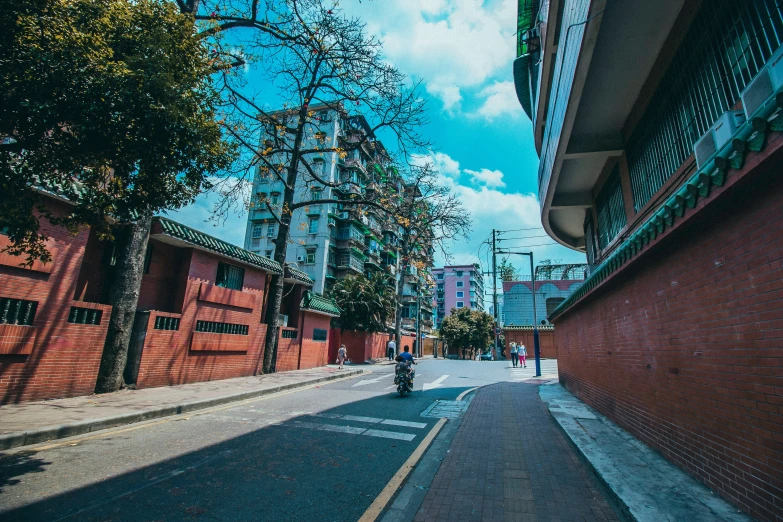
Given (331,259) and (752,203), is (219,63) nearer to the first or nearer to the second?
(752,203)

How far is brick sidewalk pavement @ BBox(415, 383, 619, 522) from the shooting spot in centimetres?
349

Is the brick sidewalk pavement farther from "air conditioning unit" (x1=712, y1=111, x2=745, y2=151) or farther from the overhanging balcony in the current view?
the overhanging balcony

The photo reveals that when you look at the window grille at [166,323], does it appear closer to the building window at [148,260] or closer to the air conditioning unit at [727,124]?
the building window at [148,260]

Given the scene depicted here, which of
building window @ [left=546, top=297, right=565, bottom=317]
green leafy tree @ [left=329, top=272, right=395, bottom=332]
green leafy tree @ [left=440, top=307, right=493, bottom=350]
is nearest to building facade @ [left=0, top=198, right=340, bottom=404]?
green leafy tree @ [left=329, top=272, right=395, bottom=332]

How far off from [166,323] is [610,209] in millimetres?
13012

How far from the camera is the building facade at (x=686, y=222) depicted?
2.83 m

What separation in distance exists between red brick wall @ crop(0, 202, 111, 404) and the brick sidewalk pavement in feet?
26.9

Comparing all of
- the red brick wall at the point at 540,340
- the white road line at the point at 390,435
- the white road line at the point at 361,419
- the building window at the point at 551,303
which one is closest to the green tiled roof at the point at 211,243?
the white road line at the point at 361,419

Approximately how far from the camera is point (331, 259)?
43.9 metres

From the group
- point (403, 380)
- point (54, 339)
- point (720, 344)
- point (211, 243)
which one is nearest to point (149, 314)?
point (54, 339)

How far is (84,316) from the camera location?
844 centimetres

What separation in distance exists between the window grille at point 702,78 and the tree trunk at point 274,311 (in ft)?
40.5

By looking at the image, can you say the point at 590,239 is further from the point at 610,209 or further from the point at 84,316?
the point at 84,316

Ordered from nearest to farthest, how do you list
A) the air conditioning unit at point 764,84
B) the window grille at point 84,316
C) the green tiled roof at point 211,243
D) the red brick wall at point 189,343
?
the air conditioning unit at point 764,84 < the window grille at point 84,316 < the red brick wall at point 189,343 < the green tiled roof at point 211,243
